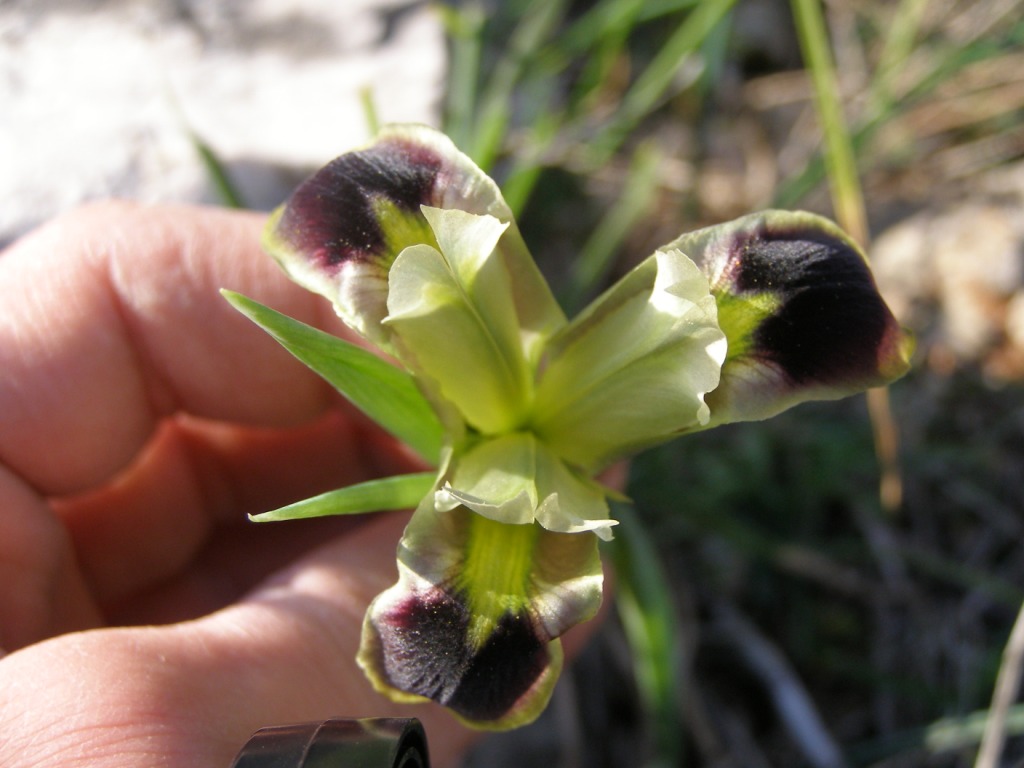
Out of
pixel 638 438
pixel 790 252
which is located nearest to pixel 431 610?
pixel 638 438

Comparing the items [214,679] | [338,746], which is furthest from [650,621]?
[338,746]

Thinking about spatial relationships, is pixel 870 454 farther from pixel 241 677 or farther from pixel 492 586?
pixel 241 677

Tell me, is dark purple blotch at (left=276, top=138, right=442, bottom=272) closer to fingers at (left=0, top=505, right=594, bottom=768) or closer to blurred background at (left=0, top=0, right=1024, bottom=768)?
fingers at (left=0, top=505, right=594, bottom=768)

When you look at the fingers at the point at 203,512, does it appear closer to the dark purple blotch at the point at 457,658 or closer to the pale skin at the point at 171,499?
the pale skin at the point at 171,499

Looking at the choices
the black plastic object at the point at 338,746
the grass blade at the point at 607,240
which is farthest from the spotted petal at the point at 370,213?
the grass blade at the point at 607,240

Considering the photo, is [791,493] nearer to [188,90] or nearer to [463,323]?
[463,323]
